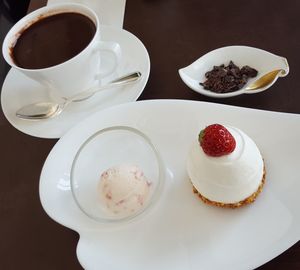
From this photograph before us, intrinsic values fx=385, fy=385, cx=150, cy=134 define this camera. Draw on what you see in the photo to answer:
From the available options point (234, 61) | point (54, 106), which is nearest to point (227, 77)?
point (234, 61)

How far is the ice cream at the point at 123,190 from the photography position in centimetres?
75

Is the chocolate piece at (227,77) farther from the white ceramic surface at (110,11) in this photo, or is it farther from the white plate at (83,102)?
the white ceramic surface at (110,11)

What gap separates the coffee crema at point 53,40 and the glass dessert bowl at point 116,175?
0.21 m

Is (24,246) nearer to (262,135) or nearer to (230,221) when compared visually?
(230,221)

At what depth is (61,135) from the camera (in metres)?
0.88

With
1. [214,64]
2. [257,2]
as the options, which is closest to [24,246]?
[214,64]

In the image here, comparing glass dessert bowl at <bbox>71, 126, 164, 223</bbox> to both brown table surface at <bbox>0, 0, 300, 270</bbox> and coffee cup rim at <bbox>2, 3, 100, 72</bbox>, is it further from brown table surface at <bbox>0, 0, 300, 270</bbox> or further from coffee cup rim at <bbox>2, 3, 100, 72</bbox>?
coffee cup rim at <bbox>2, 3, 100, 72</bbox>

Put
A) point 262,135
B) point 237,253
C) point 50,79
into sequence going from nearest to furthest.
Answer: point 237,253
point 262,135
point 50,79

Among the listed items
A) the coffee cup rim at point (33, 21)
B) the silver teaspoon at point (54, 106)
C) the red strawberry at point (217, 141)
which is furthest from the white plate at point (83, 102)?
the red strawberry at point (217, 141)

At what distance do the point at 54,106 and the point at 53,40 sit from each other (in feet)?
0.52

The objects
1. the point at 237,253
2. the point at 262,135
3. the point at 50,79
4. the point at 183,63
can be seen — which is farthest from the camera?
the point at 183,63

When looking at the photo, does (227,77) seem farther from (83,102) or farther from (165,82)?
(83,102)

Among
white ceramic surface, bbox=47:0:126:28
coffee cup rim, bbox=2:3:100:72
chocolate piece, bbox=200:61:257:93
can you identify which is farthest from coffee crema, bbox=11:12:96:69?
chocolate piece, bbox=200:61:257:93

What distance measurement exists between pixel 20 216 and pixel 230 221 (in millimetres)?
430
